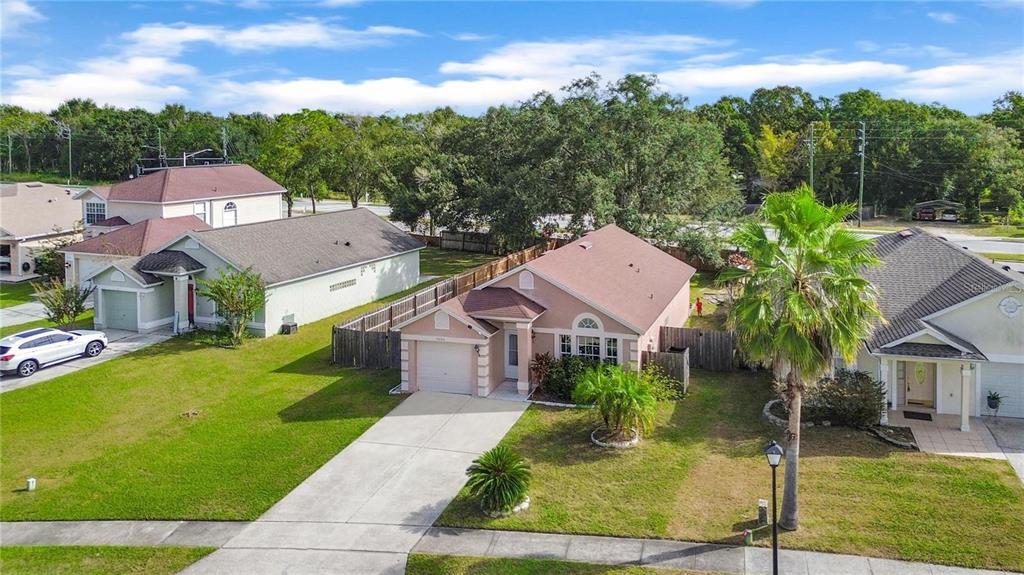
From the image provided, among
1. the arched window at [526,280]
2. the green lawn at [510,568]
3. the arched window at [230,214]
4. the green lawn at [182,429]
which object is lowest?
the green lawn at [510,568]

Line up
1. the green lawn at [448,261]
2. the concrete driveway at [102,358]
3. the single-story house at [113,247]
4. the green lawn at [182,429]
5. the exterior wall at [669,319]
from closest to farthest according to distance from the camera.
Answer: the green lawn at [182,429] → the exterior wall at [669,319] → the concrete driveway at [102,358] → the single-story house at [113,247] → the green lawn at [448,261]

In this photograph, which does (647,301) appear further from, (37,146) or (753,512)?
(37,146)

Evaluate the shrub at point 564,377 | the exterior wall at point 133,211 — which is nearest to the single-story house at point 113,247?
the exterior wall at point 133,211

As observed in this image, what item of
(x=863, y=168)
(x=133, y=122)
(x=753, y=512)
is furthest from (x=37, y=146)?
(x=753, y=512)

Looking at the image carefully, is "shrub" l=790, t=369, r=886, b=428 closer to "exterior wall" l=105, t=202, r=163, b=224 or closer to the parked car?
"exterior wall" l=105, t=202, r=163, b=224

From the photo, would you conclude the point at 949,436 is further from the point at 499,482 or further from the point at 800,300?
the point at 499,482

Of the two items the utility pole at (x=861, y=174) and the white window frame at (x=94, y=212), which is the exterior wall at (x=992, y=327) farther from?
the white window frame at (x=94, y=212)

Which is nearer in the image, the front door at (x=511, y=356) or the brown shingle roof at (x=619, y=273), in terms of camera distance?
the brown shingle roof at (x=619, y=273)

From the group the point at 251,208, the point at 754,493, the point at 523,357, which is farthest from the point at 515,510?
the point at 251,208
